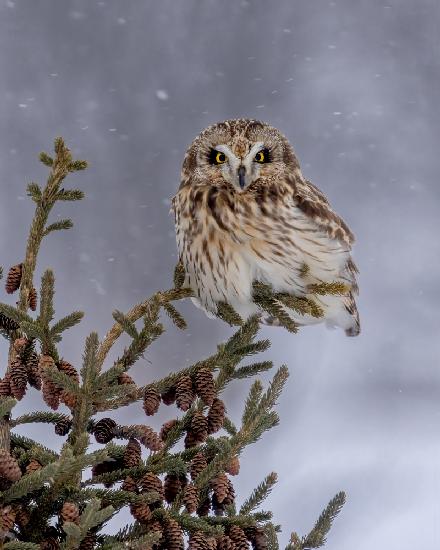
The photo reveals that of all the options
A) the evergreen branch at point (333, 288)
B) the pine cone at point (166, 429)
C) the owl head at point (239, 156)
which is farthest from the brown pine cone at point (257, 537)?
the owl head at point (239, 156)

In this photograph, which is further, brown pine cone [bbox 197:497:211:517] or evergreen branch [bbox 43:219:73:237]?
evergreen branch [bbox 43:219:73:237]

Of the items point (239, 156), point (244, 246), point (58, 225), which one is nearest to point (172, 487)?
point (58, 225)

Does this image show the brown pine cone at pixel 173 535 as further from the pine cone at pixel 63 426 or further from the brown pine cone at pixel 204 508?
the pine cone at pixel 63 426

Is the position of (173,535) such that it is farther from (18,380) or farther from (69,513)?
(18,380)

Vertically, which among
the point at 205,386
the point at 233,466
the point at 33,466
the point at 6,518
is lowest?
the point at 6,518

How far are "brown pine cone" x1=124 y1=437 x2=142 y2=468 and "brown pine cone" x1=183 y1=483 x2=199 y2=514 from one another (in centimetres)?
11

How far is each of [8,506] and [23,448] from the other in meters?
0.26

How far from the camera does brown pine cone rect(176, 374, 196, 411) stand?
150cm

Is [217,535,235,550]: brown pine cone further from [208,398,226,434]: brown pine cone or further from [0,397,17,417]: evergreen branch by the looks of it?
[0,397,17,417]: evergreen branch

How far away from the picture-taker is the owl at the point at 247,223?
2312 millimetres

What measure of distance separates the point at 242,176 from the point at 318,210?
38 centimetres

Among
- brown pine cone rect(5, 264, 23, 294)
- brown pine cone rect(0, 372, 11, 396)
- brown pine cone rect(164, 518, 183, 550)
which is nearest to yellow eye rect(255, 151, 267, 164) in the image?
brown pine cone rect(5, 264, 23, 294)

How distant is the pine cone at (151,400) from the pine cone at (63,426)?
0.15 meters

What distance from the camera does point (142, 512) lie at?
136 cm
